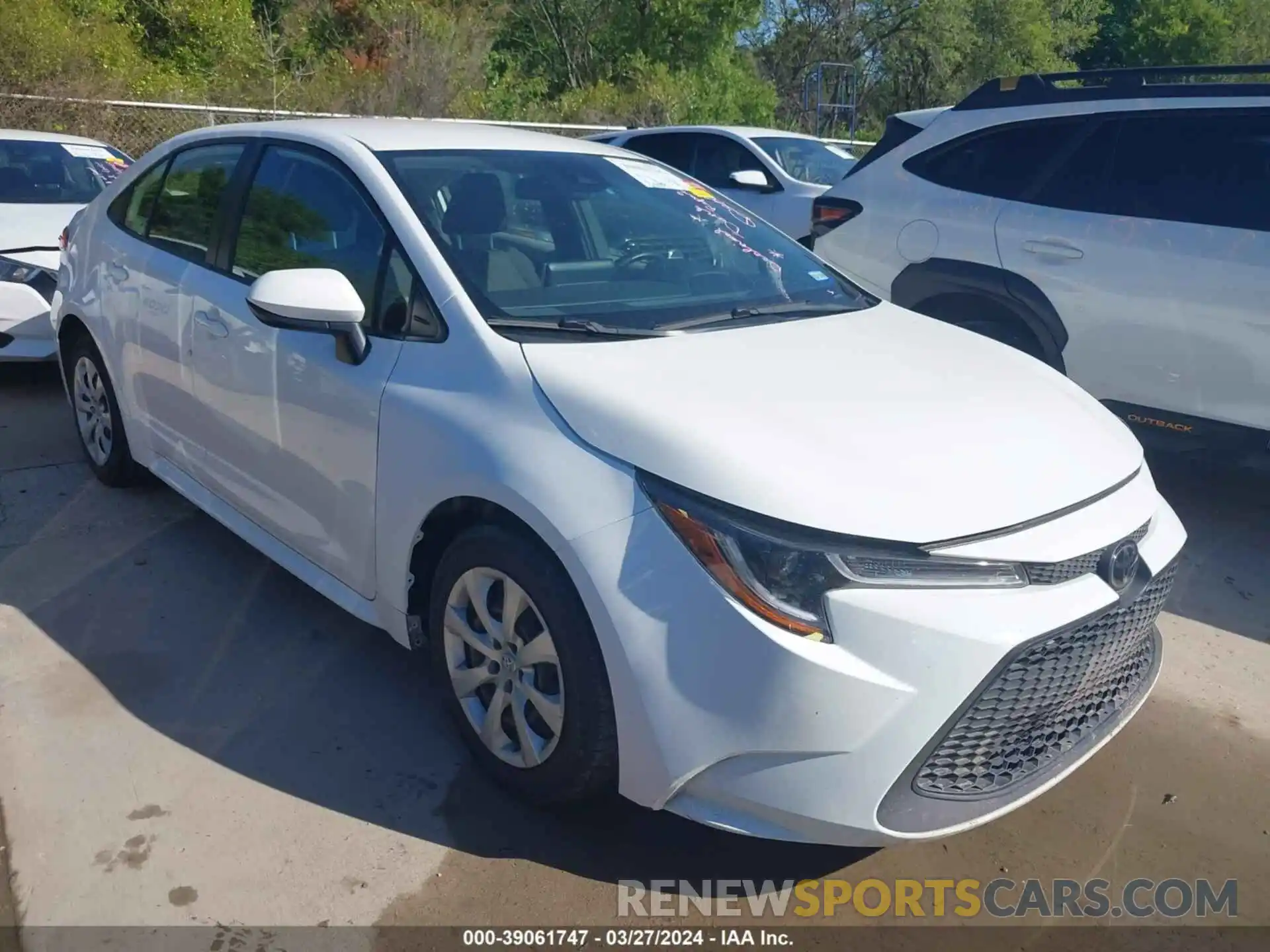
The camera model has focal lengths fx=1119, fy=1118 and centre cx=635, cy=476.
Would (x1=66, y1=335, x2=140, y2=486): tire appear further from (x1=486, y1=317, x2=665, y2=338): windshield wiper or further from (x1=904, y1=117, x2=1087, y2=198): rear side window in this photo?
(x1=904, y1=117, x2=1087, y2=198): rear side window

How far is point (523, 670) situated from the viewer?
2.72 metres

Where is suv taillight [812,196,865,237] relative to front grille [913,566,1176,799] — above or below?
above

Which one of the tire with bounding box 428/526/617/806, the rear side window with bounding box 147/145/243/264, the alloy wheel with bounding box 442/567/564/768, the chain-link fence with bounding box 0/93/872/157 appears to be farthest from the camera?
the chain-link fence with bounding box 0/93/872/157

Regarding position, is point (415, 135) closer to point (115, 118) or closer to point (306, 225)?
point (306, 225)

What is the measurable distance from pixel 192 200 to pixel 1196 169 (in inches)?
159

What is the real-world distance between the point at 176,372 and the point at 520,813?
84.9 inches

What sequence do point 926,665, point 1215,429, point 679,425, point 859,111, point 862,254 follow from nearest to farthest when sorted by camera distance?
1. point 926,665
2. point 679,425
3. point 1215,429
4. point 862,254
5. point 859,111

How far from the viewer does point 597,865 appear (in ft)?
9.01

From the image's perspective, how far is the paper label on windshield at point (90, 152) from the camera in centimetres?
795

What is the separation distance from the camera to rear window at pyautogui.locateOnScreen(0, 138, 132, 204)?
738 cm

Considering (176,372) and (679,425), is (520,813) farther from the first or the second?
(176,372)

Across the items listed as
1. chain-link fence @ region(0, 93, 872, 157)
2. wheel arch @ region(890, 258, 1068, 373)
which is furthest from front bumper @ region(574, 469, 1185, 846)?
chain-link fence @ region(0, 93, 872, 157)

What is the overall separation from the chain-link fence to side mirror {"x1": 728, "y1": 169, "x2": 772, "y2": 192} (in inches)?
141

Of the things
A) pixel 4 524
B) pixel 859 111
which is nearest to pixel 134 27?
pixel 4 524
